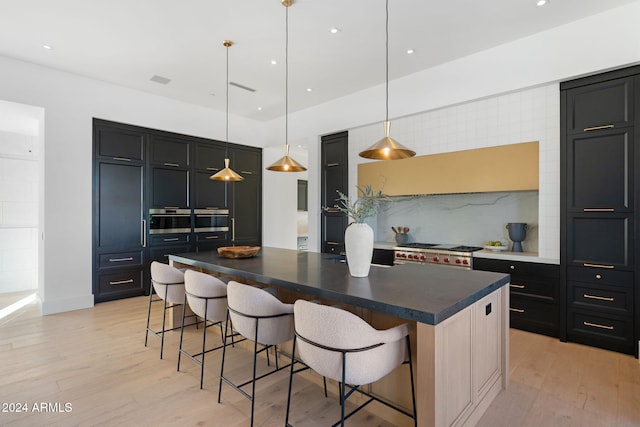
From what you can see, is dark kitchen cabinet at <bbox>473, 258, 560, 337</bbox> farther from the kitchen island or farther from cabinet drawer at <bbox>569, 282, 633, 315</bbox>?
the kitchen island

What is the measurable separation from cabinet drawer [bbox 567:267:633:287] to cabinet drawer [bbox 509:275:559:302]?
0.16m

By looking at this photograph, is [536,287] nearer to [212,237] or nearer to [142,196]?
[212,237]

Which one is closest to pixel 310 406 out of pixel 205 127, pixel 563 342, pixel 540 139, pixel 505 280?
pixel 505 280

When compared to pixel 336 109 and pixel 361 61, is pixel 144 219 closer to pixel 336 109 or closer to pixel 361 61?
pixel 336 109

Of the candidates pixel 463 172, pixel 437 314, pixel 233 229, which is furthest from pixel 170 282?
pixel 463 172

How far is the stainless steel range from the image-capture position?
368cm

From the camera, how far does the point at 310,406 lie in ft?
6.99

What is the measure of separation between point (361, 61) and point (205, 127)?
298cm

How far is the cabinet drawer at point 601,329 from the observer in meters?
2.85

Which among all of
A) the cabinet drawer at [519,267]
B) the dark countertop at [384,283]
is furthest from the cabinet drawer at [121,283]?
the cabinet drawer at [519,267]

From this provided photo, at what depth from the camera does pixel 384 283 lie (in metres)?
2.01

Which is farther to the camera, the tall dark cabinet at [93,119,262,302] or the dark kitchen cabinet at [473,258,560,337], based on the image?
the tall dark cabinet at [93,119,262,302]

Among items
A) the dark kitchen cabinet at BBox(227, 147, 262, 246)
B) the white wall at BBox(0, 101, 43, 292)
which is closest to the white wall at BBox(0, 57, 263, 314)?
the white wall at BBox(0, 101, 43, 292)

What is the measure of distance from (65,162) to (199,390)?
3.55 meters
